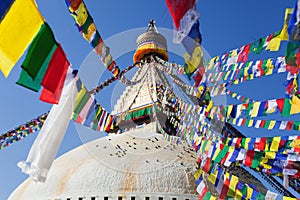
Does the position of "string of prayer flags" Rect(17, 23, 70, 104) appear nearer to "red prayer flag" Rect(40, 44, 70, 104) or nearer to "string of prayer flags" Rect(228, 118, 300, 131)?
"red prayer flag" Rect(40, 44, 70, 104)

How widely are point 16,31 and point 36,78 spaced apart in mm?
494

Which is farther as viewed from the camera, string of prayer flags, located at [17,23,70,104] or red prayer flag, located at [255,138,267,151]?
red prayer flag, located at [255,138,267,151]

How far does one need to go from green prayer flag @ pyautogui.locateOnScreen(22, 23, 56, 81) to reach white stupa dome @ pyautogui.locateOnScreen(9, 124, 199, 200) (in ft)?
15.1

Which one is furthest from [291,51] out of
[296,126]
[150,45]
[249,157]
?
[150,45]

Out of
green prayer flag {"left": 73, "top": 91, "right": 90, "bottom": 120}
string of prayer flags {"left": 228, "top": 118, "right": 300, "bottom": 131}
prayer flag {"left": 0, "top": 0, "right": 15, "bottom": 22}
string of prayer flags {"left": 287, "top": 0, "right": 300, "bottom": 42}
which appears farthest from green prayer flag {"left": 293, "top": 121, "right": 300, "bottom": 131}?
prayer flag {"left": 0, "top": 0, "right": 15, "bottom": 22}

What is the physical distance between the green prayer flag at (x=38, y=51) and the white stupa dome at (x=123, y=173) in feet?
15.1

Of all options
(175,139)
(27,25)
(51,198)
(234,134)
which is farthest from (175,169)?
(27,25)

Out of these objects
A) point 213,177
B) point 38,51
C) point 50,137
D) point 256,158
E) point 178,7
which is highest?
point 178,7

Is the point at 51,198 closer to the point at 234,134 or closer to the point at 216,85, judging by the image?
the point at 216,85

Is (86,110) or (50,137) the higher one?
(86,110)

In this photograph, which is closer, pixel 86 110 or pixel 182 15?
pixel 182 15

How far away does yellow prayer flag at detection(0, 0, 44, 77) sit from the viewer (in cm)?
347

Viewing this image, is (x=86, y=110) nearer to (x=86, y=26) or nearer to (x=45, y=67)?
(x=86, y=26)

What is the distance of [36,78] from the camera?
3738 mm
